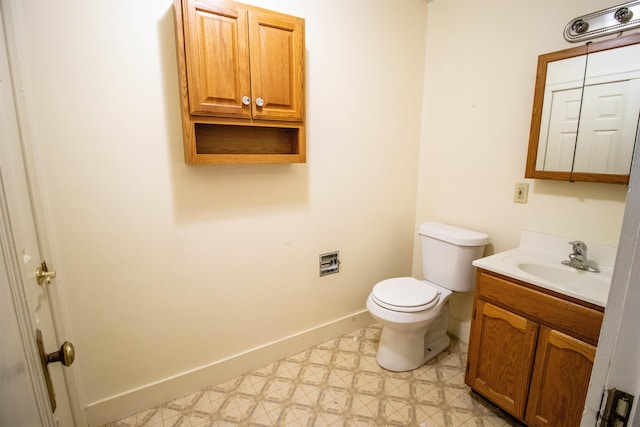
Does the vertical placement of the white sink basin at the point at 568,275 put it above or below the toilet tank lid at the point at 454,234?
below

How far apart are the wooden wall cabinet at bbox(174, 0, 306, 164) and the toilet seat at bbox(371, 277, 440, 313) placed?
3.02ft

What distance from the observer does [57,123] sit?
123cm

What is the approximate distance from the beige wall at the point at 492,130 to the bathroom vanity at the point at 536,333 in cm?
18

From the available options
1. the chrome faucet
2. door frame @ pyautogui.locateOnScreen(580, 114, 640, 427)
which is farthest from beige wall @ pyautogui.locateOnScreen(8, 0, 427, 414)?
door frame @ pyautogui.locateOnScreen(580, 114, 640, 427)

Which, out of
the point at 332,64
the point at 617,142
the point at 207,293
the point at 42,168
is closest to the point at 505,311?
the point at 617,142

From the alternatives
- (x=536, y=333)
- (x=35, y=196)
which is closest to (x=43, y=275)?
(x=35, y=196)

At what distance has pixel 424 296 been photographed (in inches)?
70.6

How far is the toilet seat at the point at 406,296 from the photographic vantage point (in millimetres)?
1718

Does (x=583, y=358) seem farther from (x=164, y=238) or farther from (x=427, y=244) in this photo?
(x=164, y=238)

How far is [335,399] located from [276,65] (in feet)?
5.76

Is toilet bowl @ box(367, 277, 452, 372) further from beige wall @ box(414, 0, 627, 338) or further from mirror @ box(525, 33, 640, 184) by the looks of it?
mirror @ box(525, 33, 640, 184)

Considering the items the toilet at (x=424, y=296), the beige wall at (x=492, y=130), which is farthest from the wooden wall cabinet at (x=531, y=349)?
the beige wall at (x=492, y=130)

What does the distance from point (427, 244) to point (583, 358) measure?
3.18ft

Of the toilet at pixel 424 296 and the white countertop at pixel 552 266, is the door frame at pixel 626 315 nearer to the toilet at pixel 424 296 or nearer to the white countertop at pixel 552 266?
the white countertop at pixel 552 266
